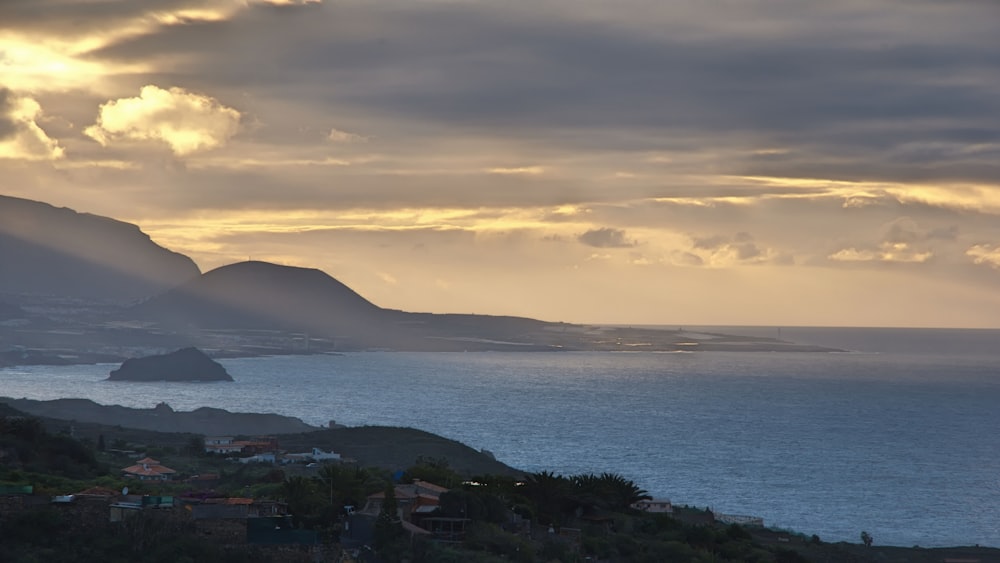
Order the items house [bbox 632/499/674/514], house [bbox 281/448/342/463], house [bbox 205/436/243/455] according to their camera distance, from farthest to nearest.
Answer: house [bbox 205/436/243/455] < house [bbox 281/448/342/463] < house [bbox 632/499/674/514]

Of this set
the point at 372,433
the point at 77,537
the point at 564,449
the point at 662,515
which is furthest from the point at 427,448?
the point at 77,537

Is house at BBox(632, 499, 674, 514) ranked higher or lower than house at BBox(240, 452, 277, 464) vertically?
higher

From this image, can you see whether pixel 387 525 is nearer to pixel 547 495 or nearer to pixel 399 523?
pixel 399 523

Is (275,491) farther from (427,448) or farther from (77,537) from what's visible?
(427,448)

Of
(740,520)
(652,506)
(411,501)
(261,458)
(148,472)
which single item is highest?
(411,501)

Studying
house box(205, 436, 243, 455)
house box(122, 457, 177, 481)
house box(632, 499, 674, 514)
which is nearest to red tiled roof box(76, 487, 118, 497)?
house box(122, 457, 177, 481)

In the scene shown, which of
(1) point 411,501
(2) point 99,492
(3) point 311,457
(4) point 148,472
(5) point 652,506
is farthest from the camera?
(3) point 311,457

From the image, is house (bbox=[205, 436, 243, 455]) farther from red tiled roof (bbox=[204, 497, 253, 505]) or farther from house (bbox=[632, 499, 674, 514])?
red tiled roof (bbox=[204, 497, 253, 505])

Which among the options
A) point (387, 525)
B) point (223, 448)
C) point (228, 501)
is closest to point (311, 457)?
point (223, 448)
